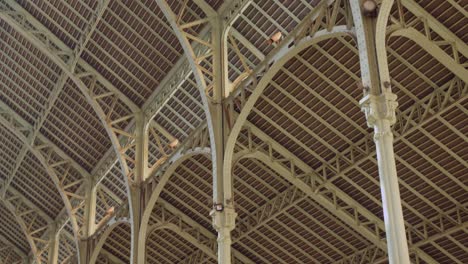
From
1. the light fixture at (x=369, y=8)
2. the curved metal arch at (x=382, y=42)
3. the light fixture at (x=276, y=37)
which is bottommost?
the curved metal arch at (x=382, y=42)

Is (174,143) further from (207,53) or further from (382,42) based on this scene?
(382,42)

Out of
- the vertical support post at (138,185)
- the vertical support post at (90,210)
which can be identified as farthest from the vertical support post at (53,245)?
the vertical support post at (138,185)

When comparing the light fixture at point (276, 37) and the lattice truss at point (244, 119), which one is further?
the light fixture at point (276, 37)

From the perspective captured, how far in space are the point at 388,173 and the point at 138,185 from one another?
17322 millimetres

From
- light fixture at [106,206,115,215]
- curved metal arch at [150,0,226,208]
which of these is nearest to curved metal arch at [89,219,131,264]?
light fixture at [106,206,115,215]

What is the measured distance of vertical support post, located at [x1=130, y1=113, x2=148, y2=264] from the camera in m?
29.5

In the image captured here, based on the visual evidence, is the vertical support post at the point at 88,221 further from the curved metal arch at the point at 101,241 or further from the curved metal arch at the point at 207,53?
the curved metal arch at the point at 207,53

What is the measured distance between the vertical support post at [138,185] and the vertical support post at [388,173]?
49.8 feet

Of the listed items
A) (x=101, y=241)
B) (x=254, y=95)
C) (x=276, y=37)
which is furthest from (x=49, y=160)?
(x=254, y=95)

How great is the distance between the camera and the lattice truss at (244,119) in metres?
24.9

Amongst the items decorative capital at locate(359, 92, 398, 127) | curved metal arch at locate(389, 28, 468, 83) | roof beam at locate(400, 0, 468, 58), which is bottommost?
→ decorative capital at locate(359, 92, 398, 127)

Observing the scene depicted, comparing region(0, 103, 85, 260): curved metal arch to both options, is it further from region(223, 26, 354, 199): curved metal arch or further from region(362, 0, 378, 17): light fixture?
region(362, 0, 378, 17): light fixture

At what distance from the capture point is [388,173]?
15.3 meters

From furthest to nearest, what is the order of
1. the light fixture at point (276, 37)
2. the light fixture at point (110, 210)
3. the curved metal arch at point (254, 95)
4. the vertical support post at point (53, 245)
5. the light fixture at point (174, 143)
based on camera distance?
the vertical support post at point (53, 245) < the light fixture at point (110, 210) < the light fixture at point (174, 143) < the light fixture at point (276, 37) < the curved metal arch at point (254, 95)
